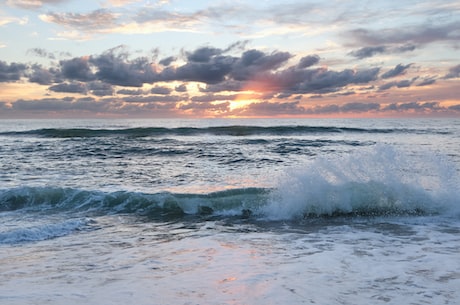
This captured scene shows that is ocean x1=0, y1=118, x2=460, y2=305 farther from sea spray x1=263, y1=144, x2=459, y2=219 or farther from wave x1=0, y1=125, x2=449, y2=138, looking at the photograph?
wave x1=0, y1=125, x2=449, y2=138

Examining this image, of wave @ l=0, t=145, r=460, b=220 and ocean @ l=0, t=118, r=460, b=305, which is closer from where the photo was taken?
ocean @ l=0, t=118, r=460, b=305

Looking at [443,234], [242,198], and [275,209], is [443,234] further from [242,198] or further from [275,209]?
[242,198]

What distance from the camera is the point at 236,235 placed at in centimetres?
690

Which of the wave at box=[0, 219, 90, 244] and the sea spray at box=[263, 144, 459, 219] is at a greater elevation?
the sea spray at box=[263, 144, 459, 219]

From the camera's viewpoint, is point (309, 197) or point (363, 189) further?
point (363, 189)

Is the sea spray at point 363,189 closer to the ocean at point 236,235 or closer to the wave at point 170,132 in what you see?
the ocean at point 236,235

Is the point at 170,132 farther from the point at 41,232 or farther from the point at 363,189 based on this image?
the point at 41,232

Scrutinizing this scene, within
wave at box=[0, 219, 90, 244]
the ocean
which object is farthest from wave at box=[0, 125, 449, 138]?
wave at box=[0, 219, 90, 244]

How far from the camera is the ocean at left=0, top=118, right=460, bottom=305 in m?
4.25

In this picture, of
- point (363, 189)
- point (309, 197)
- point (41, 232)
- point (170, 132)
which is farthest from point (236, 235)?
point (170, 132)

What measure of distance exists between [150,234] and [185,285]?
2.83 meters

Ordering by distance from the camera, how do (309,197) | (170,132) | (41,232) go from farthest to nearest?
(170,132) → (309,197) → (41,232)

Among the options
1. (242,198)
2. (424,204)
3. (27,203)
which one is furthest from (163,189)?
(424,204)

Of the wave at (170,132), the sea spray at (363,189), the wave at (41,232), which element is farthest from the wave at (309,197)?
the wave at (170,132)
